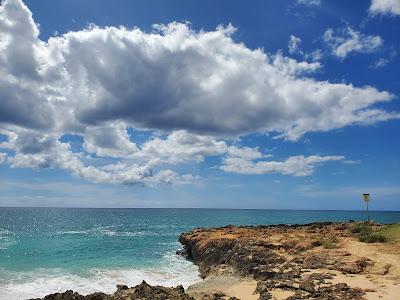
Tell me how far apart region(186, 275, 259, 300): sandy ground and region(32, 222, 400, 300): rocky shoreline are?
20cm

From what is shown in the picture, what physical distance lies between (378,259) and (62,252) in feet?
127

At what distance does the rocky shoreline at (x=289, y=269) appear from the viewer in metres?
19.4

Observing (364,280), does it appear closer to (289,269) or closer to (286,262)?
(289,269)

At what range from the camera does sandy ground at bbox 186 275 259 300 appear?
2222 centimetres

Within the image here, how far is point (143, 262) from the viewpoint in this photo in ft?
139

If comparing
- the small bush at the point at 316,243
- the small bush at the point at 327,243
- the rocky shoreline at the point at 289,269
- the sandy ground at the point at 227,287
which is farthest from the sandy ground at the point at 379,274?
the sandy ground at the point at 227,287

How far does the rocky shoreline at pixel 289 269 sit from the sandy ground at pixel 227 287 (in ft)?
0.66

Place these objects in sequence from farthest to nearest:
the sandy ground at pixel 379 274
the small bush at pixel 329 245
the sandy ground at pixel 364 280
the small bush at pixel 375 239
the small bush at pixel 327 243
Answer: the small bush at pixel 375 239 < the small bush at pixel 327 243 < the small bush at pixel 329 245 < the sandy ground at pixel 364 280 < the sandy ground at pixel 379 274

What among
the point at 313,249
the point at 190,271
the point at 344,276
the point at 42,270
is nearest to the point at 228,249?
the point at 190,271

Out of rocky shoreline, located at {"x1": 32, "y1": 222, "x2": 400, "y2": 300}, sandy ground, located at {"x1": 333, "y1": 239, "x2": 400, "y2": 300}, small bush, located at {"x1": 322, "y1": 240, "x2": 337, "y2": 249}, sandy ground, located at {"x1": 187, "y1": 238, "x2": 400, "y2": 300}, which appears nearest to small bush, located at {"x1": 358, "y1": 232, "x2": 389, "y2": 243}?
sandy ground, located at {"x1": 187, "y1": 238, "x2": 400, "y2": 300}

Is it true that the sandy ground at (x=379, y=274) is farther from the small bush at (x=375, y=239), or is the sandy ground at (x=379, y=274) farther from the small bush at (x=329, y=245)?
the small bush at (x=375, y=239)

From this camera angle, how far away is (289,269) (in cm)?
2591

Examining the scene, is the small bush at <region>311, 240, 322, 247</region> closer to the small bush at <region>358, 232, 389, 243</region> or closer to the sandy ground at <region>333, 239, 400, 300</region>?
the sandy ground at <region>333, 239, 400, 300</region>

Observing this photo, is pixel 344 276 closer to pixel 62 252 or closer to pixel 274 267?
pixel 274 267
